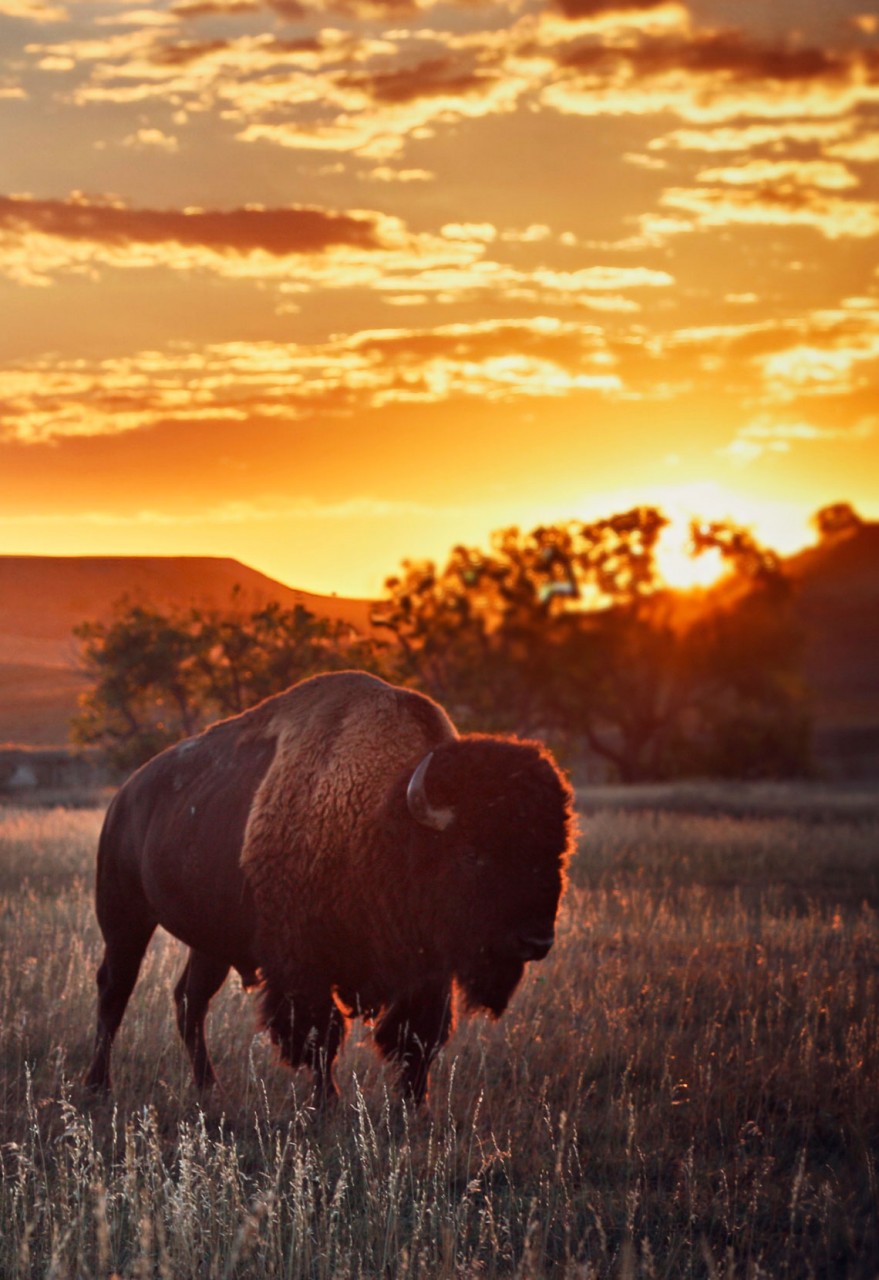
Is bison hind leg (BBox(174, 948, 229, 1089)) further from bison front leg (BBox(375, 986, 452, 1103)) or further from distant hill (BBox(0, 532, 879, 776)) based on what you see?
distant hill (BBox(0, 532, 879, 776))

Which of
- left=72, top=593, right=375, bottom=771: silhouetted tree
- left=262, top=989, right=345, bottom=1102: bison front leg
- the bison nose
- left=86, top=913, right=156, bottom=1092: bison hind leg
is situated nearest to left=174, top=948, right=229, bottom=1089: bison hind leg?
left=86, top=913, right=156, bottom=1092: bison hind leg

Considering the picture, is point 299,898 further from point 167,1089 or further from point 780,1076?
point 780,1076

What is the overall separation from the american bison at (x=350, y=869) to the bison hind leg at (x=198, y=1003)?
1 cm

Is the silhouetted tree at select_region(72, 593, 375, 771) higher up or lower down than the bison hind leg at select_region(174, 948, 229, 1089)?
higher up

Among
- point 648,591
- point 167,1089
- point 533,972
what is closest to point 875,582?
point 533,972

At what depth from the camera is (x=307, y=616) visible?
29.8 m

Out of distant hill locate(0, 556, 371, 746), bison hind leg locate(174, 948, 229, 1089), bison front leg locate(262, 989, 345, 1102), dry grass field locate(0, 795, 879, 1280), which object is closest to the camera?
dry grass field locate(0, 795, 879, 1280)

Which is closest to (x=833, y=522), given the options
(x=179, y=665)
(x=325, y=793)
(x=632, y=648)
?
(x=325, y=793)

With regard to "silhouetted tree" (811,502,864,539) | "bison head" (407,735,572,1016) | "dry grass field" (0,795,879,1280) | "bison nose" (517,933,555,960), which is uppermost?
"silhouetted tree" (811,502,864,539)

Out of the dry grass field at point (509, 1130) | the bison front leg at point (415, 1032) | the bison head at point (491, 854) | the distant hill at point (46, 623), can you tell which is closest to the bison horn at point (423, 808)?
the bison head at point (491, 854)

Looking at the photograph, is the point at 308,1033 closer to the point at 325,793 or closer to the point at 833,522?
the point at 325,793

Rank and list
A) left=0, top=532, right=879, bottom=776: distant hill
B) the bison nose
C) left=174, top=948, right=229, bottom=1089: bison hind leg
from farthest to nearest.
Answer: left=0, top=532, right=879, bottom=776: distant hill < left=174, top=948, right=229, bottom=1089: bison hind leg < the bison nose

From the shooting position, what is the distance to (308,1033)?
22.1ft

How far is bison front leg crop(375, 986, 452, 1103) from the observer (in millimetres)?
6738
